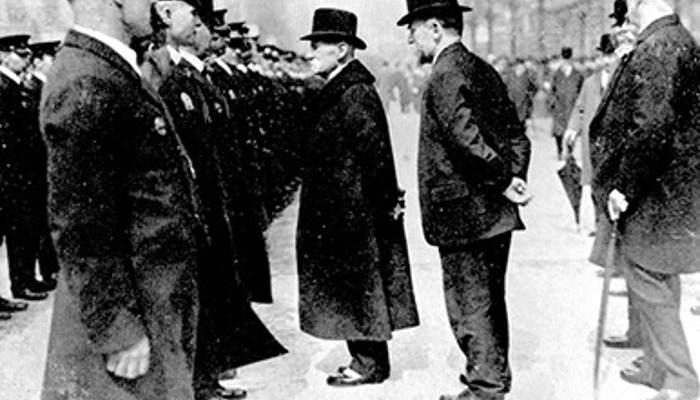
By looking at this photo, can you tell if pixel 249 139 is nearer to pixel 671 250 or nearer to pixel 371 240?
pixel 371 240

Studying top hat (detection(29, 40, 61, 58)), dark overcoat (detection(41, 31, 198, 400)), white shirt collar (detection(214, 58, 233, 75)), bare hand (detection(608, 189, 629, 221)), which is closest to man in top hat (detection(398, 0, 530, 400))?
bare hand (detection(608, 189, 629, 221))

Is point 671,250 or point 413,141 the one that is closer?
point 671,250

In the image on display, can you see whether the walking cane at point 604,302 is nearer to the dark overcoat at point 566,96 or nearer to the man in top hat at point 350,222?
the man in top hat at point 350,222

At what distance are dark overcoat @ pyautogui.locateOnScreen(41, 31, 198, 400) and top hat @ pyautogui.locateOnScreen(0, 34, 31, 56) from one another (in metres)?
6.05

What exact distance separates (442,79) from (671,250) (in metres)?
1.24

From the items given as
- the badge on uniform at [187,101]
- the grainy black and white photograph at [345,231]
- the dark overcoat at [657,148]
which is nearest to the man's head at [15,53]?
the grainy black and white photograph at [345,231]

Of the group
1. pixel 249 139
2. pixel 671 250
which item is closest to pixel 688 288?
pixel 671 250

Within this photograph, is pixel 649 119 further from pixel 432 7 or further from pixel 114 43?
pixel 114 43

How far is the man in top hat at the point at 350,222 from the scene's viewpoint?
479 cm

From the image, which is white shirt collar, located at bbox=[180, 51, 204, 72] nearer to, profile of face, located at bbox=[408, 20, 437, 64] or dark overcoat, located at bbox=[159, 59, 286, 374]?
dark overcoat, located at bbox=[159, 59, 286, 374]

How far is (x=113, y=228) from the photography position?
2410mm

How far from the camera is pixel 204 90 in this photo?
176 inches

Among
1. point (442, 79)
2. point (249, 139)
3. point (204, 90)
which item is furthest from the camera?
point (249, 139)

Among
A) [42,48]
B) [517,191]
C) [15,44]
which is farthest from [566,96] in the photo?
[517,191]
